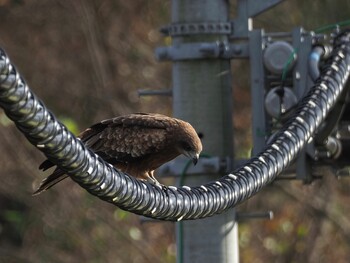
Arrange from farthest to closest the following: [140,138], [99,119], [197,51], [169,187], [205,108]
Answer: [99,119] < [205,108] < [197,51] < [140,138] < [169,187]

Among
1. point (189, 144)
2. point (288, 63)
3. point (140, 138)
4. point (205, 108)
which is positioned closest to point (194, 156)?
point (189, 144)

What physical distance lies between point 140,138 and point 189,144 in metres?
0.29

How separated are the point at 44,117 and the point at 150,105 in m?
11.6

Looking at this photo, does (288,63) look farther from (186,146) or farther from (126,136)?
(126,136)

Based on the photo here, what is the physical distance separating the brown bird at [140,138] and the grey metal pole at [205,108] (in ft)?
1.77

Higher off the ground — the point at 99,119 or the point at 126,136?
the point at 126,136

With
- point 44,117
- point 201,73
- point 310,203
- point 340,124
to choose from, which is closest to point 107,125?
point 201,73

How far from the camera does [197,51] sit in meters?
8.44

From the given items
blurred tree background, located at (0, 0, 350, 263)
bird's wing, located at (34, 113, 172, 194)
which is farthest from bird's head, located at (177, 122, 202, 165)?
blurred tree background, located at (0, 0, 350, 263)

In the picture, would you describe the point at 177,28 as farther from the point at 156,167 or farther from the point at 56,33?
the point at 56,33

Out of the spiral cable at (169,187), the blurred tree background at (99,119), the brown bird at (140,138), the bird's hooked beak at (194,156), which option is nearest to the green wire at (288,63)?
the spiral cable at (169,187)

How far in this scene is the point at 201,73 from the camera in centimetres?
848

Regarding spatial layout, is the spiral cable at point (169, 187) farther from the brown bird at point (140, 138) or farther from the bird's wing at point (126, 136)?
the bird's wing at point (126, 136)

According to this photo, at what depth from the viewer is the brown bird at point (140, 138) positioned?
783 centimetres
